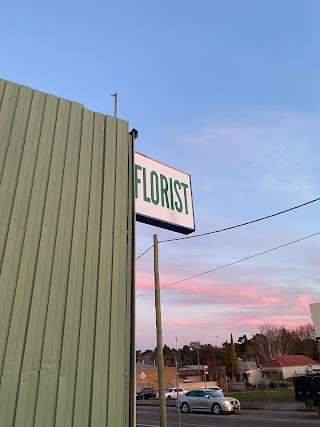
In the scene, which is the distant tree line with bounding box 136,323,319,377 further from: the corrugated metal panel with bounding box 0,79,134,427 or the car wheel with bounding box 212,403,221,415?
the corrugated metal panel with bounding box 0,79,134,427

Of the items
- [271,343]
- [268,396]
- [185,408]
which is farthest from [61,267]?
[271,343]

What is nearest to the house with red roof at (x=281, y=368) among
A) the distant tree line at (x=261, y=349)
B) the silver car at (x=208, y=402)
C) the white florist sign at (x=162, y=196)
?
the distant tree line at (x=261, y=349)

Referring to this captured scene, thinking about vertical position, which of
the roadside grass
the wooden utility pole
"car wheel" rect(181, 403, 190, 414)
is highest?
the wooden utility pole

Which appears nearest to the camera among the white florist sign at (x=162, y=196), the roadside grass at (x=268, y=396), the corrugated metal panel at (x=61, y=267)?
the corrugated metal panel at (x=61, y=267)

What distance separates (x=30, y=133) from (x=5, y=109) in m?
0.34

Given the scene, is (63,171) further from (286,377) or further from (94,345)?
(286,377)

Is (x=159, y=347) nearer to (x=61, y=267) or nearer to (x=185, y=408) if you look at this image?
(x=61, y=267)

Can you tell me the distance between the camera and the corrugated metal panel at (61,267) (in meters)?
3.02

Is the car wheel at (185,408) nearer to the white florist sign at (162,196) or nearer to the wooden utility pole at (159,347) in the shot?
the wooden utility pole at (159,347)

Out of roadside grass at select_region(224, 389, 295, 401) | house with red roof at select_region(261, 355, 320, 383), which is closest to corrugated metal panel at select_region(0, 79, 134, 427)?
roadside grass at select_region(224, 389, 295, 401)

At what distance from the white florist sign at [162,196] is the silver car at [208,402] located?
2020 centimetres

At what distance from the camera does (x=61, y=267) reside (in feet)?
11.2

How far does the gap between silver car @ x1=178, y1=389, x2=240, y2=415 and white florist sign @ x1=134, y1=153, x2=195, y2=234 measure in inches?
795

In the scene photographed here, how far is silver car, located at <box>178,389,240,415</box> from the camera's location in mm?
21719
